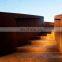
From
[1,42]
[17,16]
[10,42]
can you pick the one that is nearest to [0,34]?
[1,42]

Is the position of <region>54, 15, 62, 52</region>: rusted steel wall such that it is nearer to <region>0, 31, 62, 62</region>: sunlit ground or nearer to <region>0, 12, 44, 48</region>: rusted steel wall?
<region>0, 31, 62, 62</region>: sunlit ground

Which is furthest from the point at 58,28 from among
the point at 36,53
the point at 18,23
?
the point at 18,23

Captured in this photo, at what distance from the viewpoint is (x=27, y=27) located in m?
4.31

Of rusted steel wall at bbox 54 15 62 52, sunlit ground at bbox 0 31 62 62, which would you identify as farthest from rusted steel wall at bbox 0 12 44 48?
rusted steel wall at bbox 54 15 62 52

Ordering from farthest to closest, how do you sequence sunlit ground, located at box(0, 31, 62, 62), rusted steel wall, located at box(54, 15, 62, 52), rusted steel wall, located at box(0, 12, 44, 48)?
1. rusted steel wall, located at box(0, 12, 44, 48)
2. rusted steel wall, located at box(54, 15, 62, 52)
3. sunlit ground, located at box(0, 31, 62, 62)

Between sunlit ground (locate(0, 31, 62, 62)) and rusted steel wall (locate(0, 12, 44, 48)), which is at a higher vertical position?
rusted steel wall (locate(0, 12, 44, 48))

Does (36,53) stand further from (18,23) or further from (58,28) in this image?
(18,23)

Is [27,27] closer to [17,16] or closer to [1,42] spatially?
[17,16]

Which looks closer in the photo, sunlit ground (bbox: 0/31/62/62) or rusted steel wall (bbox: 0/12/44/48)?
sunlit ground (bbox: 0/31/62/62)

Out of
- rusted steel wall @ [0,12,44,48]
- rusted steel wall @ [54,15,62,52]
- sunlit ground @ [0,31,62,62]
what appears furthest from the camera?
rusted steel wall @ [0,12,44,48]

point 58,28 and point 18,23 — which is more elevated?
point 18,23

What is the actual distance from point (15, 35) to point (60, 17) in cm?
130

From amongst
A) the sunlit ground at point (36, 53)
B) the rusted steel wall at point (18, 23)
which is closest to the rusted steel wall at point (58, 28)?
the sunlit ground at point (36, 53)

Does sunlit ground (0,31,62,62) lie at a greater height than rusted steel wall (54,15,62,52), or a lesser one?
lesser
